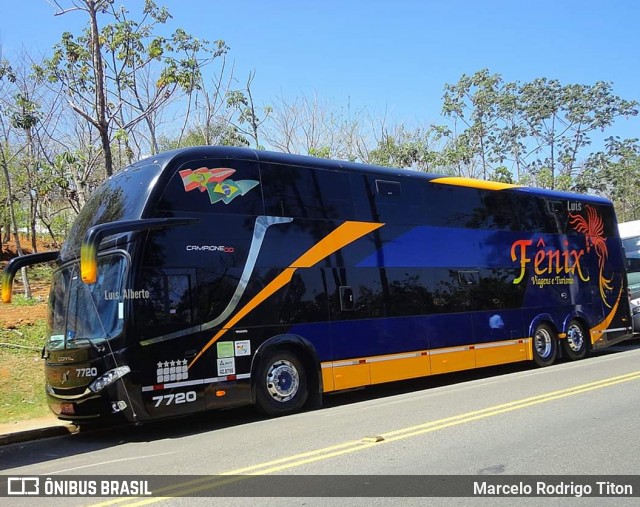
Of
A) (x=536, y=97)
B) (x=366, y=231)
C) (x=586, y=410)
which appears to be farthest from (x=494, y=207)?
(x=536, y=97)

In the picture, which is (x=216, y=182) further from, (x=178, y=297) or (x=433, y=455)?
(x=433, y=455)

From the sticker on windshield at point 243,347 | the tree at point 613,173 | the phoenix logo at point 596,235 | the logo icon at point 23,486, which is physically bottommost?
the logo icon at point 23,486

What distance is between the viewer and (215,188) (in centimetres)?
959

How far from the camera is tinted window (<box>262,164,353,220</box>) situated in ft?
33.9

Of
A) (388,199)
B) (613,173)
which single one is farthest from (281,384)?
(613,173)

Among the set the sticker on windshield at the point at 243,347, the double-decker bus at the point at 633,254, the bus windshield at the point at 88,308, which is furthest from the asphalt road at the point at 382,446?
the double-decker bus at the point at 633,254

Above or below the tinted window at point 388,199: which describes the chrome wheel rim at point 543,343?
below

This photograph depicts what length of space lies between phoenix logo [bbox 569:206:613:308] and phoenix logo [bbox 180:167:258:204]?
10334mm

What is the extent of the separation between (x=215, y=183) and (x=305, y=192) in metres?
1.80

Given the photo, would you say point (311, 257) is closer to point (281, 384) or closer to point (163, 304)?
point (281, 384)

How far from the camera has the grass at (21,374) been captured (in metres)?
10.5

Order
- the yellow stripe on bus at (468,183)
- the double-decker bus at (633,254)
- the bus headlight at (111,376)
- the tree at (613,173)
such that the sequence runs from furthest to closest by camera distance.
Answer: the tree at (613,173), the double-decker bus at (633,254), the yellow stripe on bus at (468,183), the bus headlight at (111,376)

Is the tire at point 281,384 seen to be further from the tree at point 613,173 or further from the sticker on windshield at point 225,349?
the tree at point 613,173

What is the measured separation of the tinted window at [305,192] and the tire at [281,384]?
241 centimetres
